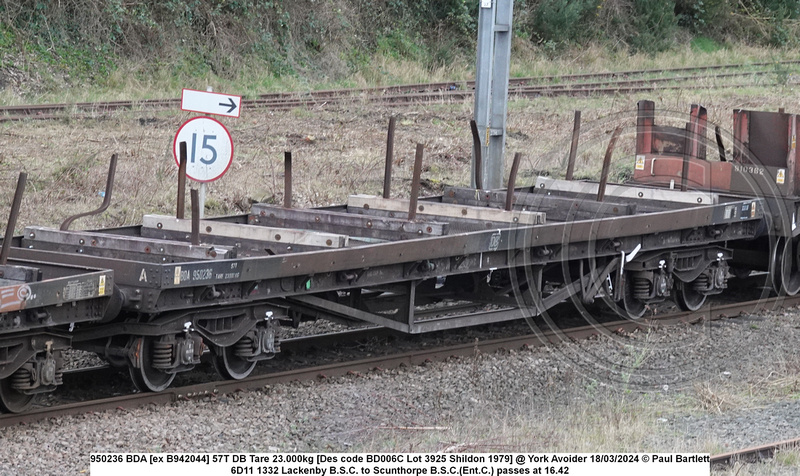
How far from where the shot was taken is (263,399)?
788 centimetres

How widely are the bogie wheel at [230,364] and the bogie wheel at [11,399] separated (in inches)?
56.3

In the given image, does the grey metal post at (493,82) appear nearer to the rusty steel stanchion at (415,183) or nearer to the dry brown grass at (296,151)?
the dry brown grass at (296,151)

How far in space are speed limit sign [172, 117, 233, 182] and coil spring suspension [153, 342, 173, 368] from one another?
9.65 feet

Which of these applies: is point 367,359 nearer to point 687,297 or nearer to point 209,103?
point 209,103

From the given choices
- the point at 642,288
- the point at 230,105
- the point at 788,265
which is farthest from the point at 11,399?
the point at 788,265

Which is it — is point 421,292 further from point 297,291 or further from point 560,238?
point 297,291

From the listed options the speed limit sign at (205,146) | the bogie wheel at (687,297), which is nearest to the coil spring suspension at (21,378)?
the speed limit sign at (205,146)

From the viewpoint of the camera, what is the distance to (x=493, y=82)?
43.3 ft

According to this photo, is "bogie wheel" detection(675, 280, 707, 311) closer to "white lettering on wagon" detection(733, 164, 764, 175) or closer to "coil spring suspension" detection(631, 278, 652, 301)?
"coil spring suspension" detection(631, 278, 652, 301)

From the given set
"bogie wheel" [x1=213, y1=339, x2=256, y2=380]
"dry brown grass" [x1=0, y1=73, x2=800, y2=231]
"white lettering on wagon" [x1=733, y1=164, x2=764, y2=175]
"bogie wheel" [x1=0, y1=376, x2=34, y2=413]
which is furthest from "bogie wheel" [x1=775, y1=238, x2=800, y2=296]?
"bogie wheel" [x1=0, y1=376, x2=34, y2=413]

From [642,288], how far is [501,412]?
334cm

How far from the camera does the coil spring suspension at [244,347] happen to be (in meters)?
7.96

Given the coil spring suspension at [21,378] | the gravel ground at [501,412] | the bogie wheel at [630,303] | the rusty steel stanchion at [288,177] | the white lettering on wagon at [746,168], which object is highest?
the white lettering on wagon at [746,168]

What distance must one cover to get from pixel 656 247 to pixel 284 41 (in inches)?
797
